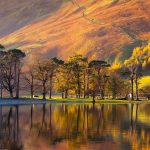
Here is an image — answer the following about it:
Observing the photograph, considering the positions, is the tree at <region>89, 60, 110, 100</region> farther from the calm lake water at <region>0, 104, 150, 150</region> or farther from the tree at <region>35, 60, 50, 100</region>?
the calm lake water at <region>0, 104, 150, 150</region>

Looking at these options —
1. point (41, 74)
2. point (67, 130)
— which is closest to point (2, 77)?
point (41, 74)

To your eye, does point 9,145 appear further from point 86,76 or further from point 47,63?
point 86,76

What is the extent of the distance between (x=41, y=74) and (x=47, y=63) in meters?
3.34

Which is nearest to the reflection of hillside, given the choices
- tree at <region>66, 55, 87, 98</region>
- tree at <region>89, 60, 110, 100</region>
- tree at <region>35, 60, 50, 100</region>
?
tree at <region>35, 60, 50, 100</region>

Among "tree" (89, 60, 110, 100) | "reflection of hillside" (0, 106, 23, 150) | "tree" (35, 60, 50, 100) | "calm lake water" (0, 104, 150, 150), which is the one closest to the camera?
"reflection of hillside" (0, 106, 23, 150)

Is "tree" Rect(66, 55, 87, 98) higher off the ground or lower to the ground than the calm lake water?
higher

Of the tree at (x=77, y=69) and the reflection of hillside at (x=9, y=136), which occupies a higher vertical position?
the tree at (x=77, y=69)

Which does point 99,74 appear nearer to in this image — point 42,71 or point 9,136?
point 42,71

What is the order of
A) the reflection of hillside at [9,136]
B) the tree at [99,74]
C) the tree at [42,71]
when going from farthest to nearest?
the tree at [99,74]
the tree at [42,71]
the reflection of hillside at [9,136]

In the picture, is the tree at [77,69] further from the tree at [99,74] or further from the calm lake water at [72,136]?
the calm lake water at [72,136]

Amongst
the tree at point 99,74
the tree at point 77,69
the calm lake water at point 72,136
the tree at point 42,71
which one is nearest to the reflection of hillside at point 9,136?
the calm lake water at point 72,136

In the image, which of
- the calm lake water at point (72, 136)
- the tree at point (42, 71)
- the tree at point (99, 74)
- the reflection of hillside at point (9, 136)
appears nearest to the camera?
the reflection of hillside at point (9, 136)

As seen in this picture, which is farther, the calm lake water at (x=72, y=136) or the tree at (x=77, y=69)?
the tree at (x=77, y=69)

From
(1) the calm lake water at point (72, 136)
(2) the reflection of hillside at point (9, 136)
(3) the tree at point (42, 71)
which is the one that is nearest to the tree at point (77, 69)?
(3) the tree at point (42, 71)
